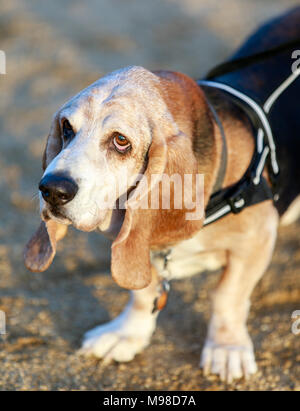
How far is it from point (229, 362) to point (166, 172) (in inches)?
46.9

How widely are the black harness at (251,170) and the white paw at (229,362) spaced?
0.79m

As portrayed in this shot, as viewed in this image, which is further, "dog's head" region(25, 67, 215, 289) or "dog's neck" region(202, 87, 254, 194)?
"dog's neck" region(202, 87, 254, 194)

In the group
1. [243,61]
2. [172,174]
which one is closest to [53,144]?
[172,174]

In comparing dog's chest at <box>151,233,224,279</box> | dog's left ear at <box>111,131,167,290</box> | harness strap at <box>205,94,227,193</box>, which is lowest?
dog's left ear at <box>111,131,167,290</box>

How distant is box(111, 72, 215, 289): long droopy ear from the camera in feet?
8.05

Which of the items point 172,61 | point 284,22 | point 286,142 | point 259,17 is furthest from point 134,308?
point 259,17

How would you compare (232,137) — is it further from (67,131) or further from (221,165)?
(67,131)

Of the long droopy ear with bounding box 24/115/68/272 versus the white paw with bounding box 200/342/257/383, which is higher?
the long droopy ear with bounding box 24/115/68/272

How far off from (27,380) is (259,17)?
22.7 feet

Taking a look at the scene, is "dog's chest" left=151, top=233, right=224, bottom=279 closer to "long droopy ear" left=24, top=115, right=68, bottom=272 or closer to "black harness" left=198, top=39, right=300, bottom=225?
"black harness" left=198, top=39, right=300, bottom=225

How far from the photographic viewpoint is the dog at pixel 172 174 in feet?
7.88

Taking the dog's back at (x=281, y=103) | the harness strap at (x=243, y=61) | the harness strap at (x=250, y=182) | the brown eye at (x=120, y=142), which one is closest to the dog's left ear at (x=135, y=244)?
the brown eye at (x=120, y=142)

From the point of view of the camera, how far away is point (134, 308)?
3.29m

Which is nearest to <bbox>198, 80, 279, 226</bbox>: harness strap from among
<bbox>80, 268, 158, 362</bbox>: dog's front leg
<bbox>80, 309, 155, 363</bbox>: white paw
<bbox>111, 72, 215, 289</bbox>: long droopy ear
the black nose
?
<bbox>111, 72, 215, 289</bbox>: long droopy ear
